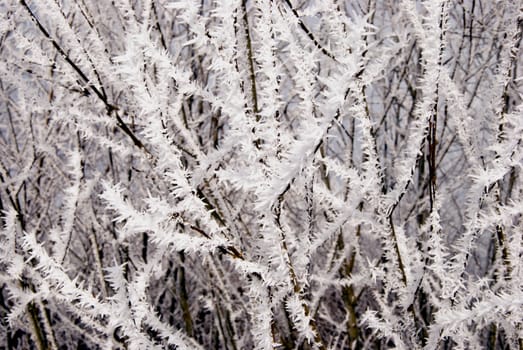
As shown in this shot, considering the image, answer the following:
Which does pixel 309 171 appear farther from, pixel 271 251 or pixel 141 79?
pixel 141 79

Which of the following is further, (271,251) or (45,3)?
(45,3)

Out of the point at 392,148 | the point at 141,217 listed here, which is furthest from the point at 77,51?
the point at 392,148

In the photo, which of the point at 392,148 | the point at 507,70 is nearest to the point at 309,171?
the point at 507,70

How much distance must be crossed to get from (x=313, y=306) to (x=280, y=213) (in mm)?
1565

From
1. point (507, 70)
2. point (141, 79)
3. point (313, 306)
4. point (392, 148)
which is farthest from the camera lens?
point (392, 148)

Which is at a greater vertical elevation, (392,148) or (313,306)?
(392,148)

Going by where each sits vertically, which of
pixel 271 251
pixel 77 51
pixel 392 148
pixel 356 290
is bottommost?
pixel 356 290

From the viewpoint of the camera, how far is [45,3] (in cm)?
156

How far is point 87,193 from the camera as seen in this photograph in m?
2.65

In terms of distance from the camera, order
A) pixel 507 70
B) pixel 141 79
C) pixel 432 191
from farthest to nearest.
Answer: pixel 507 70
pixel 432 191
pixel 141 79

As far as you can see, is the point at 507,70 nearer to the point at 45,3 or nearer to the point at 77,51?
the point at 77,51

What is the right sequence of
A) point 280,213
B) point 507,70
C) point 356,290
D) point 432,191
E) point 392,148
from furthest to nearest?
point 356,290 < point 392,148 < point 507,70 < point 432,191 < point 280,213

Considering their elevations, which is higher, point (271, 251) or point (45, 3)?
point (45, 3)

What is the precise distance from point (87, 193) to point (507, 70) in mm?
2050
